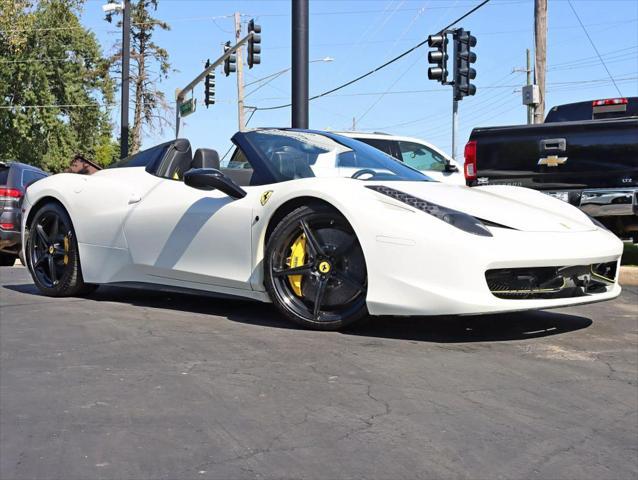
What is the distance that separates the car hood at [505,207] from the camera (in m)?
4.22

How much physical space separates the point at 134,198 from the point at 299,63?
18.2ft

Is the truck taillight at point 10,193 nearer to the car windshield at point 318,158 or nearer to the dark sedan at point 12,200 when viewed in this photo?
the dark sedan at point 12,200

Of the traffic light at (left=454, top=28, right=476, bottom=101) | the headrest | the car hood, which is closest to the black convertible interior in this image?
the headrest

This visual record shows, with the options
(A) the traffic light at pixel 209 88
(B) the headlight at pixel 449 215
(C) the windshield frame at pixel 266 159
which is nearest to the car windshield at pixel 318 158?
(C) the windshield frame at pixel 266 159

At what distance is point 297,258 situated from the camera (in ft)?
15.0

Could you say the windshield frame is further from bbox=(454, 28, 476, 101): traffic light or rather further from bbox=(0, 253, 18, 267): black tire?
bbox=(454, 28, 476, 101): traffic light

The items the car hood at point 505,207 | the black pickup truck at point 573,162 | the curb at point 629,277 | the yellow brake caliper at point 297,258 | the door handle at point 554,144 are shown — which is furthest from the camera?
the door handle at point 554,144

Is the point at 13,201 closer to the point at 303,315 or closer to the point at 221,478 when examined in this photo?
the point at 303,315

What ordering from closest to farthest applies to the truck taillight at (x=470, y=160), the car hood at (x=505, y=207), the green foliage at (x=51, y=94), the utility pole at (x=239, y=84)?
the car hood at (x=505, y=207), the truck taillight at (x=470, y=160), the utility pole at (x=239, y=84), the green foliage at (x=51, y=94)

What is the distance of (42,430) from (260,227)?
2.18m

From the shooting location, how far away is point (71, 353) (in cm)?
384

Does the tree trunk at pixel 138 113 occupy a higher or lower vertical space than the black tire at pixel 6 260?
higher

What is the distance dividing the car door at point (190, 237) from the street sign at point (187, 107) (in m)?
19.2

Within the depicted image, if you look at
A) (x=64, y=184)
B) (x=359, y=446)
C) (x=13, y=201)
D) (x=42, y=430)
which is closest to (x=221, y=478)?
(x=359, y=446)
